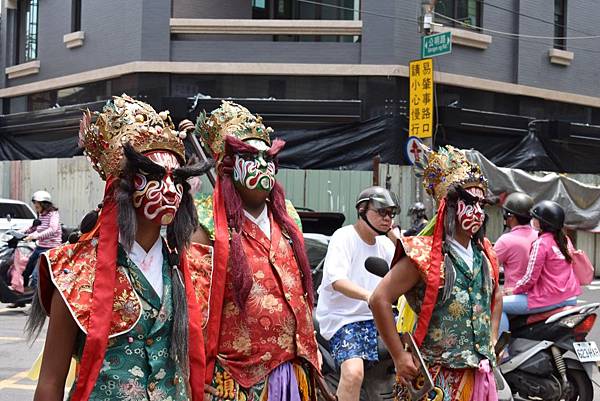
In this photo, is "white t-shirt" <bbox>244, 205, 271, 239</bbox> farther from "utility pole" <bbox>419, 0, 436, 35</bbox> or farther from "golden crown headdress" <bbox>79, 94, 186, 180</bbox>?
"utility pole" <bbox>419, 0, 436, 35</bbox>

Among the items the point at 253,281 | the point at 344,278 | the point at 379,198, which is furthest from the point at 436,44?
the point at 253,281

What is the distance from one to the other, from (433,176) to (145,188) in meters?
2.04

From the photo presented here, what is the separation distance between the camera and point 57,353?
9.30ft

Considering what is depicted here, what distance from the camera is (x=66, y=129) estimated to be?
2025 centimetres

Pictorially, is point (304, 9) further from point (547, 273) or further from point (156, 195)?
point (156, 195)

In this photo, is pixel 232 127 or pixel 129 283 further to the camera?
pixel 232 127

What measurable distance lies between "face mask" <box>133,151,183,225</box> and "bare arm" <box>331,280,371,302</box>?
8.44 ft

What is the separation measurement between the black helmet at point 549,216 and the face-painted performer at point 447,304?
2.63 m

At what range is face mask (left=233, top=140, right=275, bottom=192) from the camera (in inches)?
161

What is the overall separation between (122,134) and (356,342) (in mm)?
3073

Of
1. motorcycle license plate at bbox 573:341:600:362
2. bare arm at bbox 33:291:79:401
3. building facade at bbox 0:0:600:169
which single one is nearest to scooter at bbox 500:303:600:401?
motorcycle license plate at bbox 573:341:600:362

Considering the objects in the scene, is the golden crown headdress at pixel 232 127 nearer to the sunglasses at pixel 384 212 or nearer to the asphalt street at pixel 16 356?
the sunglasses at pixel 384 212

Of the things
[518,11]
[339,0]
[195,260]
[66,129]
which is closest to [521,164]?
[518,11]

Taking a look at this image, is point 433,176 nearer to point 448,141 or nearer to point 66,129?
point 448,141
